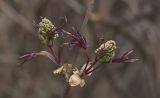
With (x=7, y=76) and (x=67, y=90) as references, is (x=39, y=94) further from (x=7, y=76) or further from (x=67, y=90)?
(x=67, y=90)

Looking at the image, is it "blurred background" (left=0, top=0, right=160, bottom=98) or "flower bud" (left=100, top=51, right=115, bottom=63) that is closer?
"flower bud" (left=100, top=51, right=115, bottom=63)

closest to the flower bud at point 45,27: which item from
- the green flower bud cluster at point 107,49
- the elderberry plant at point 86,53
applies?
the elderberry plant at point 86,53

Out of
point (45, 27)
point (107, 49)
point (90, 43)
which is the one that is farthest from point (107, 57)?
point (90, 43)

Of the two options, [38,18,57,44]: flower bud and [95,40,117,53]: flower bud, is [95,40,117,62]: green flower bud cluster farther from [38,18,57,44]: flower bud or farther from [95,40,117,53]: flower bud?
[38,18,57,44]: flower bud

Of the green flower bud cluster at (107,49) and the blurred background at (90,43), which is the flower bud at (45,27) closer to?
the green flower bud cluster at (107,49)

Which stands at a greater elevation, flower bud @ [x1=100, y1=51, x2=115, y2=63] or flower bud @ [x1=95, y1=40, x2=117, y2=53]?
flower bud @ [x1=95, y1=40, x2=117, y2=53]

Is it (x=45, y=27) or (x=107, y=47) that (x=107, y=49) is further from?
(x=45, y=27)

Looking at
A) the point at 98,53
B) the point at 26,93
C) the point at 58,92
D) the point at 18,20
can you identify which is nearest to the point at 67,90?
the point at 98,53

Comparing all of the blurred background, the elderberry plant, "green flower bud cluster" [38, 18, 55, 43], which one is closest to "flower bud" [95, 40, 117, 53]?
the elderberry plant
